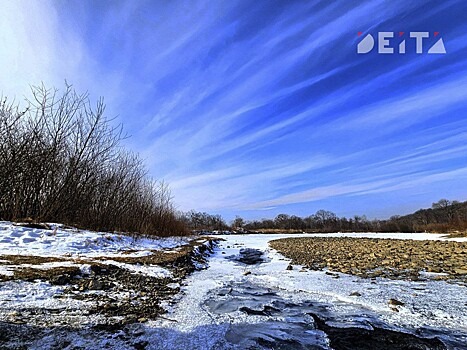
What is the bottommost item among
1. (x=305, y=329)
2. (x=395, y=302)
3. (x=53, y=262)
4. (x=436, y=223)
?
(x=305, y=329)

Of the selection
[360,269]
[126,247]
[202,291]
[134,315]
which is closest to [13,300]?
[134,315]

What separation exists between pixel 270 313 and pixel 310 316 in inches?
22.6

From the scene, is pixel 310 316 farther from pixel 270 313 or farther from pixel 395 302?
pixel 395 302

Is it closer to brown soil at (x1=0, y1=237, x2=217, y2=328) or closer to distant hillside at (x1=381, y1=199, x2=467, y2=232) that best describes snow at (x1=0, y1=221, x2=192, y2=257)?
brown soil at (x1=0, y1=237, x2=217, y2=328)

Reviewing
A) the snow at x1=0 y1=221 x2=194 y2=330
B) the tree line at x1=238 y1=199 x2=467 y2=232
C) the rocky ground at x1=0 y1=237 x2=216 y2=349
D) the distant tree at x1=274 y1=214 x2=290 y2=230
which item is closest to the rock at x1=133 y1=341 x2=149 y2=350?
the rocky ground at x1=0 y1=237 x2=216 y2=349

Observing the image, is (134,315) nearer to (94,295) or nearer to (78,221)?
(94,295)

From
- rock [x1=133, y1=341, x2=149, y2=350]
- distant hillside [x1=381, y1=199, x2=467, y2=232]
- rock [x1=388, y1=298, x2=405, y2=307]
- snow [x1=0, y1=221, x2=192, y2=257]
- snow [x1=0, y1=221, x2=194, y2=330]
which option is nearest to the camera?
rock [x1=133, y1=341, x2=149, y2=350]

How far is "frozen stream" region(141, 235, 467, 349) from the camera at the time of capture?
10.8 feet

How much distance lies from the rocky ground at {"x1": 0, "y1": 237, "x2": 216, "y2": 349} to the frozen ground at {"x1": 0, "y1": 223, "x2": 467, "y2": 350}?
8cm

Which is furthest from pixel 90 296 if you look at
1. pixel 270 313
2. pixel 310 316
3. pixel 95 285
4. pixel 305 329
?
pixel 310 316

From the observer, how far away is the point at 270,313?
4.44 meters

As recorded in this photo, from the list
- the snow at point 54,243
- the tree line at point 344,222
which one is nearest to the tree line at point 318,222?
the tree line at point 344,222

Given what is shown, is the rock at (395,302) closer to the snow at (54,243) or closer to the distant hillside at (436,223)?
the snow at (54,243)

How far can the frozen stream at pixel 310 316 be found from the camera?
329 cm
